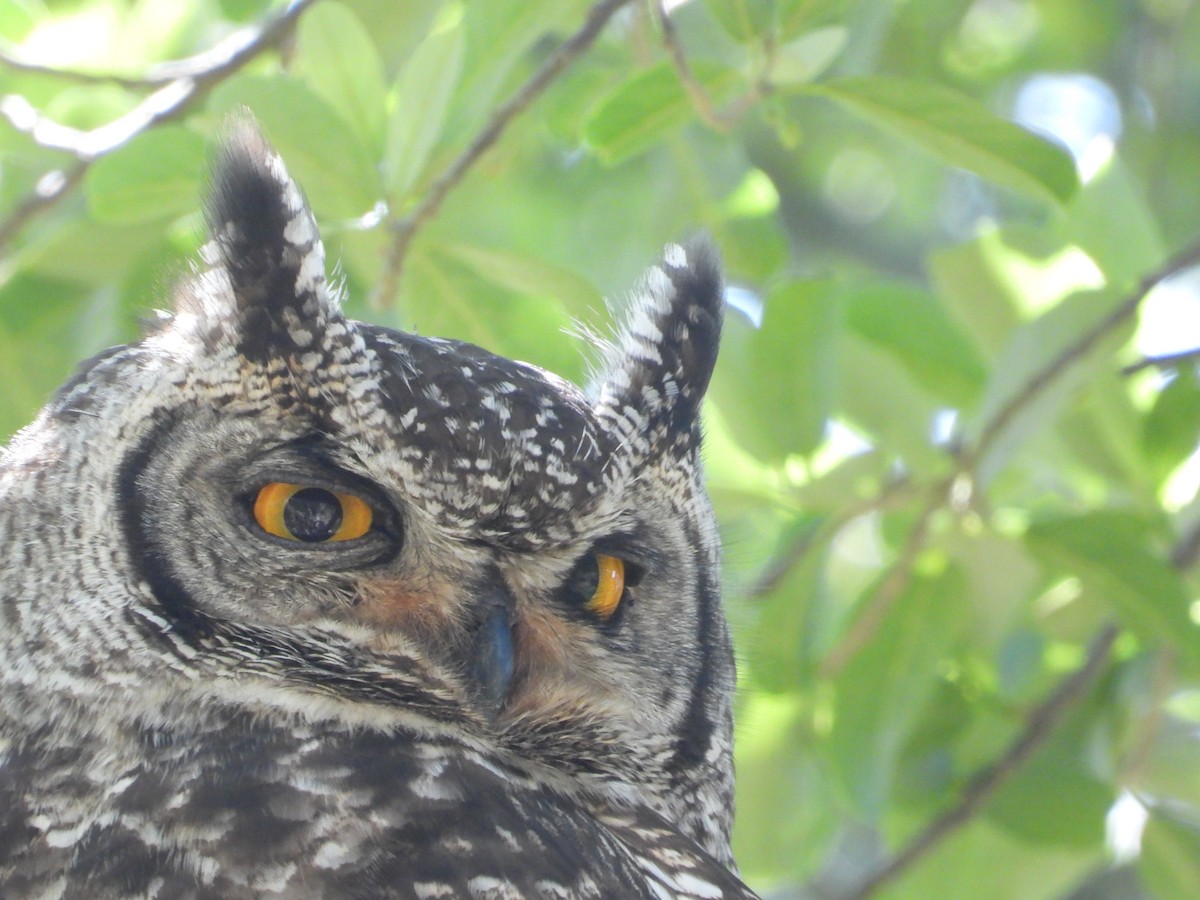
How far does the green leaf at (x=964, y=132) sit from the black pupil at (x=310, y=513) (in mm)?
1080

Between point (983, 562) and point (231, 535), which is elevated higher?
point (983, 562)

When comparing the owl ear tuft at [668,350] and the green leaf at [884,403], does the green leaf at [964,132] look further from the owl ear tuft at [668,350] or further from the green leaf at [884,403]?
the green leaf at [884,403]

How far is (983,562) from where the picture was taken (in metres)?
3.11

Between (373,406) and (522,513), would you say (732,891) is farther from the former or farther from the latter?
(373,406)

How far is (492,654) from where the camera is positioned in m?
2.04

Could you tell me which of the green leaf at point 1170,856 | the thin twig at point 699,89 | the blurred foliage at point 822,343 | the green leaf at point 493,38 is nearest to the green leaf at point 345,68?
the blurred foliage at point 822,343

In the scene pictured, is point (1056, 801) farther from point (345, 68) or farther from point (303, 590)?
point (345, 68)

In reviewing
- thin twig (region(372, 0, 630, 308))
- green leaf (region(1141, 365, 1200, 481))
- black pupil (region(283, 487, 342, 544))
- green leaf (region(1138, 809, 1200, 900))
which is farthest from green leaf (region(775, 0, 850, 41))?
green leaf (region(1138, 809, 1200, 900))

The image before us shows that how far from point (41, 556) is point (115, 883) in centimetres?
53

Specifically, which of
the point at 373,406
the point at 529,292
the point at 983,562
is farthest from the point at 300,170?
the point at 983,562

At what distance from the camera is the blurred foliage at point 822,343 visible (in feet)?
8.37

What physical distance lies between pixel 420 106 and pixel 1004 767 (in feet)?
6.29

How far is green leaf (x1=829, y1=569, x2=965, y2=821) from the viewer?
3.05m

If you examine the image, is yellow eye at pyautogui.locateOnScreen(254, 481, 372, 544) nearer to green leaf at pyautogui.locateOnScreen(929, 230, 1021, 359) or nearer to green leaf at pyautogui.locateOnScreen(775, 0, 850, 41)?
green leaf at pyautogui.locateOnScreen(775, 0, 850, 41)
